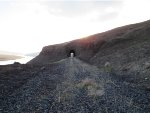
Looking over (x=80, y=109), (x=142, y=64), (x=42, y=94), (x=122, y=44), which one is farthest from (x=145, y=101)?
(x=122, y=44)

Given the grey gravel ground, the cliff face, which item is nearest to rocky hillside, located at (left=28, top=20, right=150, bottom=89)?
the cliff face

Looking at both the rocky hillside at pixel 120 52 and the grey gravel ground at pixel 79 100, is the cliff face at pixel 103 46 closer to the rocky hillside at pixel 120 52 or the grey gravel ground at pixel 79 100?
the rocky hillside at pixel 120 52

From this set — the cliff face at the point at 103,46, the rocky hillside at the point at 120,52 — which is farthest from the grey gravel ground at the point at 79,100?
the cliff face at the point at 103,46

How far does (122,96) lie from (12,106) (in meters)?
7.87

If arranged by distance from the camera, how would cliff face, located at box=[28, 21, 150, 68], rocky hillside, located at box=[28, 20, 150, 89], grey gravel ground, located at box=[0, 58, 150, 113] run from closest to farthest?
grey gravel ground, located at box=[0, 58, 150, 113]
rocky hillside, located at box=[28, 20, 150, 89]
cliff face, located at box=[28, 21, 150, 68]

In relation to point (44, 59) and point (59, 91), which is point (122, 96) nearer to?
point (59, 91)

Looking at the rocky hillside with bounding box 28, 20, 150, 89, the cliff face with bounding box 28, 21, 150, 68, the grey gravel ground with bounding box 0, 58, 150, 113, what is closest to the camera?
the grey gravel ground with bounding box 0, 58, 150, 113

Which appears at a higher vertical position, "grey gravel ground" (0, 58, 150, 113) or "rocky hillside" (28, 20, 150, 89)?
"grey gravel ground" (0, 58, 150, 113)

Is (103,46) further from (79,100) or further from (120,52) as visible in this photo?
(79,100)

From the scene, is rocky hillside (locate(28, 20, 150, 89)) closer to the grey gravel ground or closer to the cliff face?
the cliff face

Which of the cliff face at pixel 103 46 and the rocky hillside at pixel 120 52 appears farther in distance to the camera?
the cliff face at pixel 103 46

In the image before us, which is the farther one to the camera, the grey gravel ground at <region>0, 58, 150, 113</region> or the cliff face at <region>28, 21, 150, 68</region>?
the cliff face at <region>28, 21, 150, 68</region>

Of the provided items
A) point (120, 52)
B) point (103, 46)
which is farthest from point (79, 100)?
point (103, 46)

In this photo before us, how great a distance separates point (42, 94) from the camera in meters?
20.7
